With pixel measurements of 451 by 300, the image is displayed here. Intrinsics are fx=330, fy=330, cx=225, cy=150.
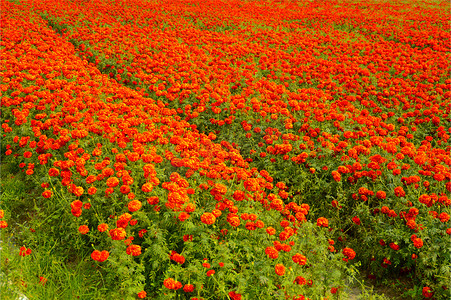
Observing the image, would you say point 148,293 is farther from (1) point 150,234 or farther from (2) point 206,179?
(2) point 206,179

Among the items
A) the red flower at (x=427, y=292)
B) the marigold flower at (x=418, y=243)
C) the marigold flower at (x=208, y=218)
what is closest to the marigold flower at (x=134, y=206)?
the marigold flower at (x=208, y=218)

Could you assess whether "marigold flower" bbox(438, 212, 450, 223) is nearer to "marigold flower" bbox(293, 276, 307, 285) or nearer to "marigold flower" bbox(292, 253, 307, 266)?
"marigold flower" bbox(292, 253, 307, 266)

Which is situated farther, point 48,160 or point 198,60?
point 198,60

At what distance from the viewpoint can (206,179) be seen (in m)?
4.34

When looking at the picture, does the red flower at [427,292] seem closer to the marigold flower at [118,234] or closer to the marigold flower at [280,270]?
the marigold flower at [280,270]

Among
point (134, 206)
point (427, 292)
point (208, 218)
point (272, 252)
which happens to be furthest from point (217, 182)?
point (427, 292)

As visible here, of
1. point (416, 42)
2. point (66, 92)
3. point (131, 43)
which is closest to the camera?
point (66, 92)

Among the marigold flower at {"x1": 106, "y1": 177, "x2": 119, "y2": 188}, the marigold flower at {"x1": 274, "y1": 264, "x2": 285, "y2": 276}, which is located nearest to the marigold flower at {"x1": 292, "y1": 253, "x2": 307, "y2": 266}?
the marigold flower at {"x1": 274, "y1": 264, "x2": 285, "y2": 276}

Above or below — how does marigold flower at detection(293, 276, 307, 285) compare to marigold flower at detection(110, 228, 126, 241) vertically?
below

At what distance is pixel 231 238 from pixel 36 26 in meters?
10.0

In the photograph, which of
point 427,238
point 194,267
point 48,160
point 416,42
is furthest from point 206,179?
point 416,42

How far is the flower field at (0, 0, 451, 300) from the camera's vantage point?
11.1 feet

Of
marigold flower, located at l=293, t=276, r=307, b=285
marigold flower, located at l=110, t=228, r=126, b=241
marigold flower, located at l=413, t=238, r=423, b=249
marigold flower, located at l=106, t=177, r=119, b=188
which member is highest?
marigold flower, located at l=106, t=177, r=119, b=188

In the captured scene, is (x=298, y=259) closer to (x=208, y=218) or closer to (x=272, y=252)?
(x=272, y=252)
